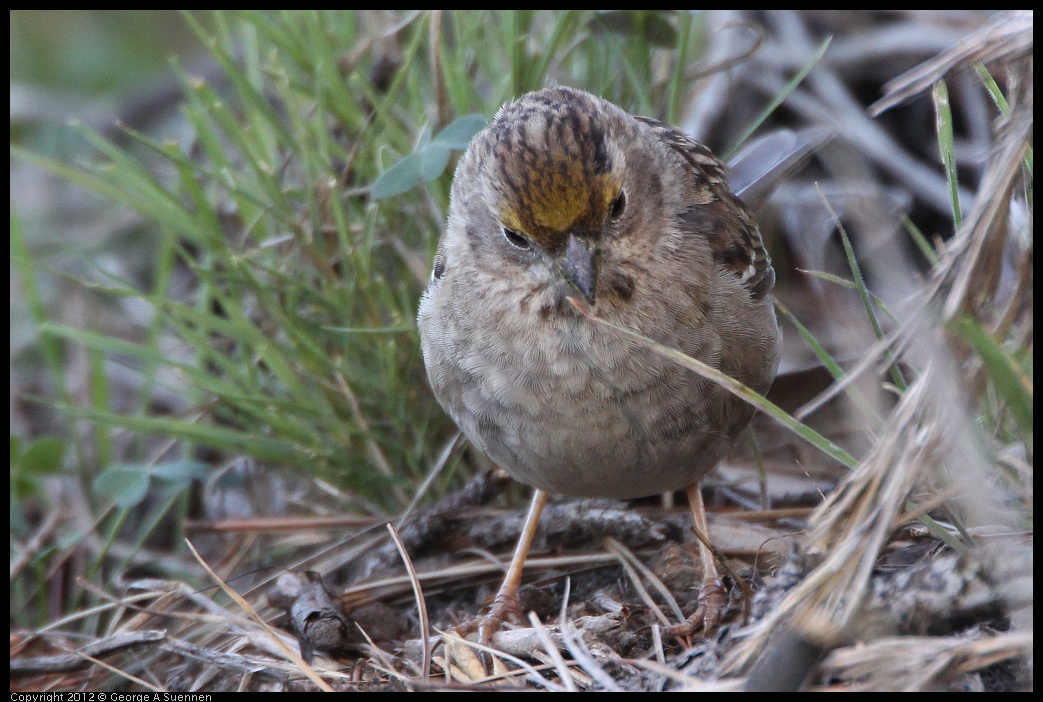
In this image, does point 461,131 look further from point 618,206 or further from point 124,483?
point 124,483

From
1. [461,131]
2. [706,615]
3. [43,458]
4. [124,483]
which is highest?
[461,131]

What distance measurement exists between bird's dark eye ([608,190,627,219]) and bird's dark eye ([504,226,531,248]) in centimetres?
27

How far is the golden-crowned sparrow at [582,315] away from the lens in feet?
9.79

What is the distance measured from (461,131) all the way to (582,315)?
103cm

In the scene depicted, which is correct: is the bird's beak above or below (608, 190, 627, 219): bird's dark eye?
below

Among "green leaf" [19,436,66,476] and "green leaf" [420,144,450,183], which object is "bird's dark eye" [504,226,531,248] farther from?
"green leaf" [19,436,66,476]

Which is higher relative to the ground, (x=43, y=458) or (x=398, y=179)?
(x=398, y=179)

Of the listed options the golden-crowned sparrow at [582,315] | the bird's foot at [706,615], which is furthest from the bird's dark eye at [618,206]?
the bird's foot at [706,615]

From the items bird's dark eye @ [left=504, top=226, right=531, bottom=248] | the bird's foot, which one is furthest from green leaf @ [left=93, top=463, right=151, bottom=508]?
the bird's foot

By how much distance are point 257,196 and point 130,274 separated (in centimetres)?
176

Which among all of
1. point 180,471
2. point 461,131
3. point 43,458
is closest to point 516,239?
point 461,131

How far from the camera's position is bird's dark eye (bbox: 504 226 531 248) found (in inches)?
121

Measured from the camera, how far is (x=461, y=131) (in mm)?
3676

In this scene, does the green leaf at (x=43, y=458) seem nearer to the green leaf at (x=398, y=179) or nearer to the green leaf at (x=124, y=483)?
the green leaf at (x=124, y=483)
